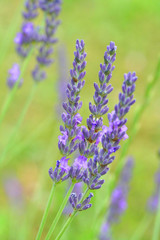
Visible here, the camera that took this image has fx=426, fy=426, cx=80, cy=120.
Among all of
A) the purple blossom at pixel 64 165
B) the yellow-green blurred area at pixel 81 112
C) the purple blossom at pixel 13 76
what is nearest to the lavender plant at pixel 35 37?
the purple blossom at pixel 13 76

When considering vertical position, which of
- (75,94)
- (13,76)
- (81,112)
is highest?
(81,112)

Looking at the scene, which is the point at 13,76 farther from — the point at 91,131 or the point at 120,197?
the point at 91,131

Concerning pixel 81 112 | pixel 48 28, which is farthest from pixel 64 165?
pixel 81 112

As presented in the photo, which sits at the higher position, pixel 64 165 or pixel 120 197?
pixel 120 197

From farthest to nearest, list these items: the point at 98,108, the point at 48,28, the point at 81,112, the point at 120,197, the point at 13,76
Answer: the point at 81,112
the point at 120,197
the point at 13,76
the point at 48,28
the point at 98,108

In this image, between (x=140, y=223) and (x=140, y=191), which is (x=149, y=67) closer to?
(x=140, y=191)

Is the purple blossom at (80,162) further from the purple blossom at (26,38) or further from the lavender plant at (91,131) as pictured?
→ the purple blossom at (26,38)

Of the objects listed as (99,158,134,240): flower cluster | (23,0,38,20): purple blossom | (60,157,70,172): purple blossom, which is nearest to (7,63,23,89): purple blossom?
(23,0,38,20): purple blossom

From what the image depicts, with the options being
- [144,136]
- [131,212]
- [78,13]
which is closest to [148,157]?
[144,136]

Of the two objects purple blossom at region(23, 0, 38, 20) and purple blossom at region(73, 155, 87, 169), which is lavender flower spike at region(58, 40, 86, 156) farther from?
purple blossom at region(23, 0, 38, 20)
